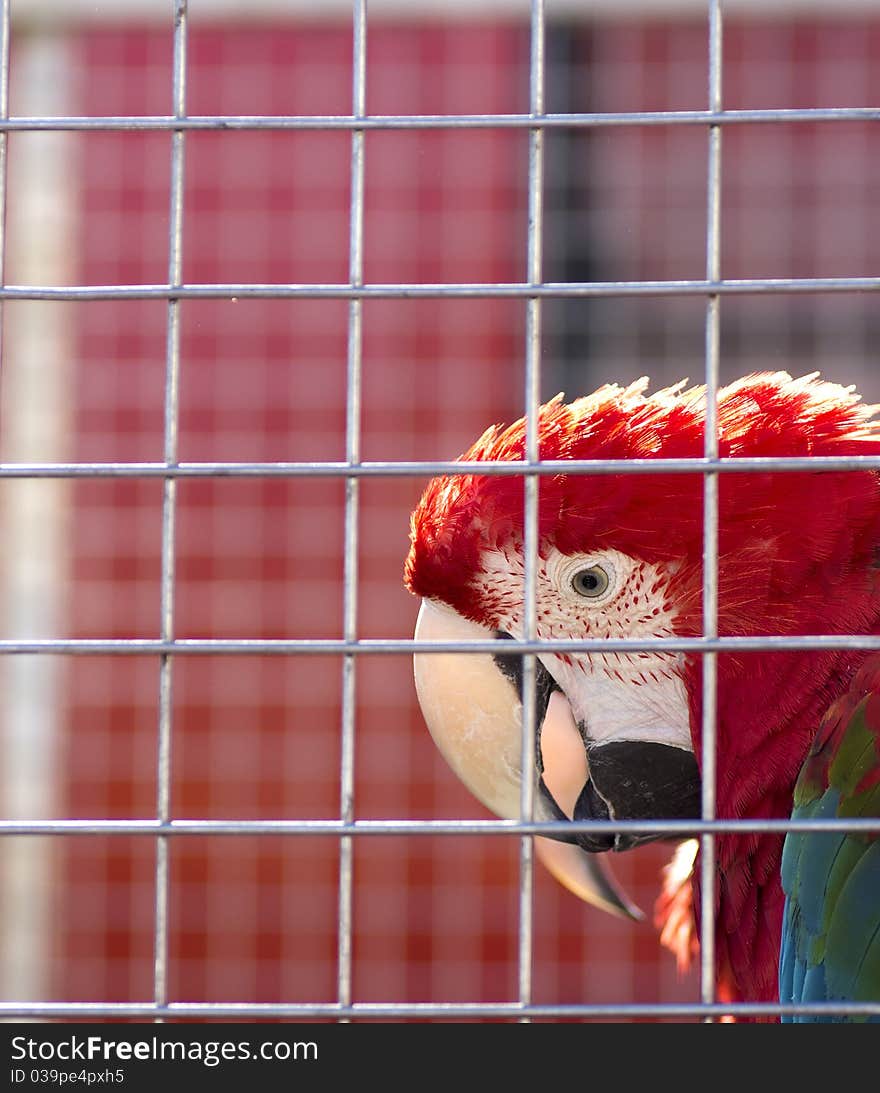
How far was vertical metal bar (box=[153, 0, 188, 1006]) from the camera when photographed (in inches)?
21.9

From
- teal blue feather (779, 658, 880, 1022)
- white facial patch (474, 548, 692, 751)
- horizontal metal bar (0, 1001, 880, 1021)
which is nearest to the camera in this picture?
horizontal metal bar (0, 1001, 880, 1021)

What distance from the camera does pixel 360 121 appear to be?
0.55 metres

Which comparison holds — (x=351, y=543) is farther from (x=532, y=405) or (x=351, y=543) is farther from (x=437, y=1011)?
(x=437, y=1011)

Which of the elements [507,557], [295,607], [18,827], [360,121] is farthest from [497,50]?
[18,827]

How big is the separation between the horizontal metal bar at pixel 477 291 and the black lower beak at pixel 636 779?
461 mm

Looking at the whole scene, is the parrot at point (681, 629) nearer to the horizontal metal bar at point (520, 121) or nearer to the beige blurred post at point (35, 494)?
the horizontal metal bar at point (520, 121)

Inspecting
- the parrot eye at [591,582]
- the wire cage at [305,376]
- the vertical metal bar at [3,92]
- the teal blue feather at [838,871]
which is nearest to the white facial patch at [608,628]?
the parrot eye at [591,582]

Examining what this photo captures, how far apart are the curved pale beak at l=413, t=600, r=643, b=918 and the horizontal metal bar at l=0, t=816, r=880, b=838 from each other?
0.36m

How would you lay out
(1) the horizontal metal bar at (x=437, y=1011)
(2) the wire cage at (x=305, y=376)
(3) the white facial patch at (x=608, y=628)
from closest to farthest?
(1) the horizontal metal bar at (x=437, y=1011) < (3) the white facial patch at (x=608, y=628) < (2) the wire cage at (x=305, y=376)

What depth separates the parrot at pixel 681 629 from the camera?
0.85 metres

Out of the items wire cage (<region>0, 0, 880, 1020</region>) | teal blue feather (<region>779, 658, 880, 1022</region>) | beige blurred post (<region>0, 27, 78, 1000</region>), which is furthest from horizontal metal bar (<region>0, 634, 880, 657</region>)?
beige blurred post (<region>0, 27, 78, 1000</region>)

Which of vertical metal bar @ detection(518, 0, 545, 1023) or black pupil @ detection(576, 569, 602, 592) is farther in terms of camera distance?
black pupil @ detection(576, 569, 602, 592)

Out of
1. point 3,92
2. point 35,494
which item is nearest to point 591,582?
point 3,92

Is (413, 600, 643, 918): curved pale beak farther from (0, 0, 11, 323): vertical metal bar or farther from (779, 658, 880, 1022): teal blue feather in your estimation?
(0, 0, 11, 323): vertical metal bar
